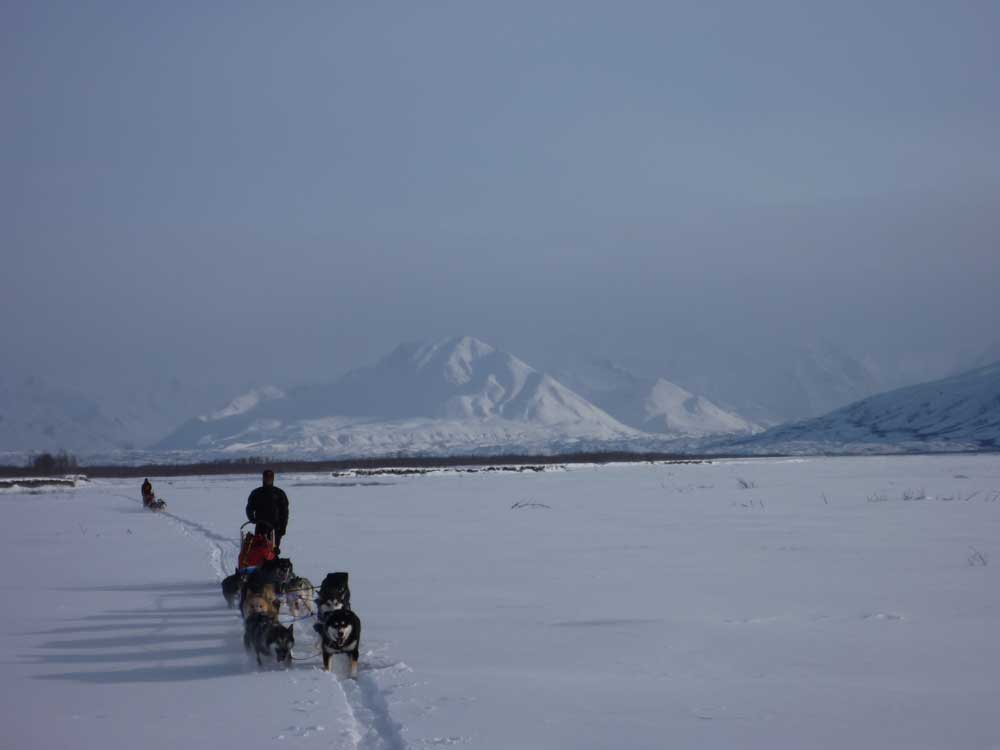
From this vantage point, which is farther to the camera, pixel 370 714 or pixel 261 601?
pixel 261 601

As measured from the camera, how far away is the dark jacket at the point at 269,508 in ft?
43.5

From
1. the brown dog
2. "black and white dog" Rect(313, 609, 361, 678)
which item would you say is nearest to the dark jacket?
the brown dog

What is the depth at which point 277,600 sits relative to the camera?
447 inches

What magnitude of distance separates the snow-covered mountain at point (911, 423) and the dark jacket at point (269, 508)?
108m

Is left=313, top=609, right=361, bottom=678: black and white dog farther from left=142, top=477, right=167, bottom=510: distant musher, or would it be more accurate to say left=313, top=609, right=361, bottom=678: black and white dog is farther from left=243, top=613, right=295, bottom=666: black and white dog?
left=142, top=477, right=167, bottom=510: distant musher

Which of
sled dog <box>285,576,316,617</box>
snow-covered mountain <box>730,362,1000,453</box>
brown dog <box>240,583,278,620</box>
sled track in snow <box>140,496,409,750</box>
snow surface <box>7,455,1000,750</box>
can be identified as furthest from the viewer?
snow-covered mountain <box>730,362,1000,453</box>

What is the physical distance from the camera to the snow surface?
7102mm

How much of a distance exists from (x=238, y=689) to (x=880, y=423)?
492 ft

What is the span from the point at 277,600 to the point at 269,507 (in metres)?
2.12

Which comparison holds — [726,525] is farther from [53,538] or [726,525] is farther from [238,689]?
[238,689]

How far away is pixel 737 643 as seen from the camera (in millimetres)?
9781

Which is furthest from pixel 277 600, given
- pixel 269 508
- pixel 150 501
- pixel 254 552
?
pixel 150 501

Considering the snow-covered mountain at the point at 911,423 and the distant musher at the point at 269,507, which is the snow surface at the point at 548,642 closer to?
the distant musher at the point at 269,507

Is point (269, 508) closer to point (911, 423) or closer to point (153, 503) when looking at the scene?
point (153, 503)
